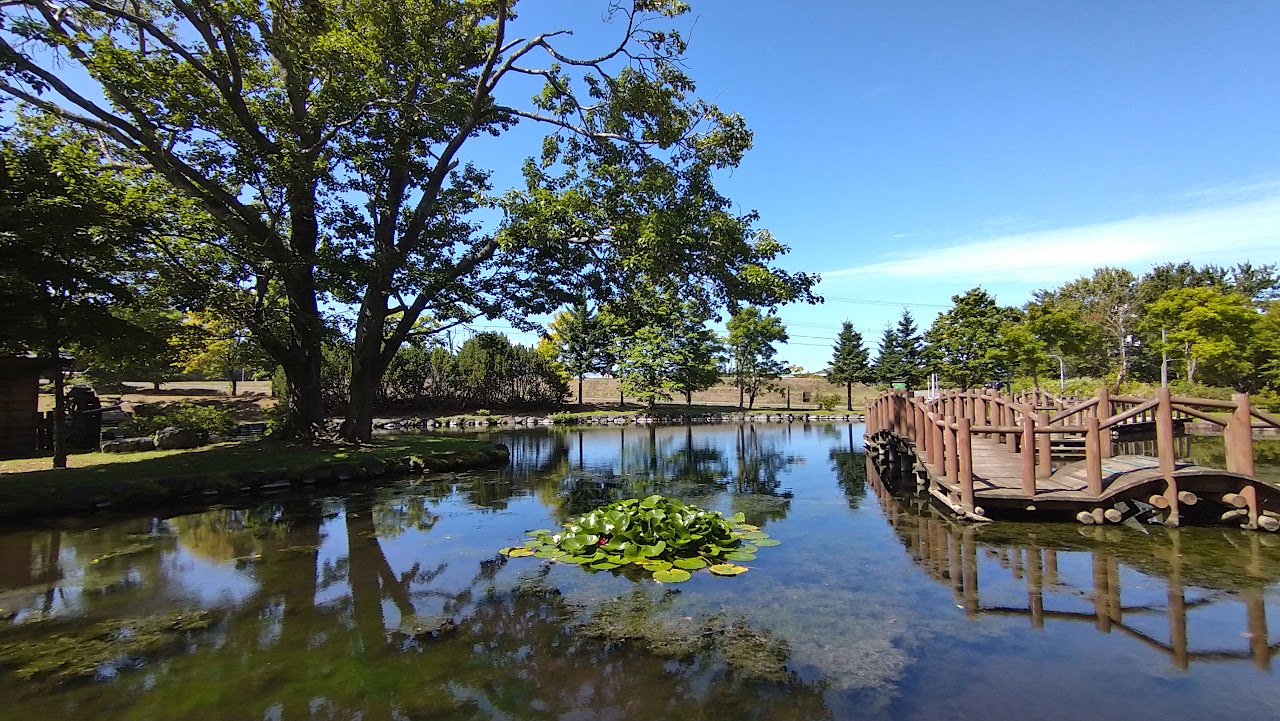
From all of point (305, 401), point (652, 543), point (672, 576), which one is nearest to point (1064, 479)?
point (652, 543)

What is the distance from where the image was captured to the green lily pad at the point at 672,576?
6.26m

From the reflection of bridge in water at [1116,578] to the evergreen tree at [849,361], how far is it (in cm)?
3839

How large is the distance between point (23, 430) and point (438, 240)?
10.5 metres

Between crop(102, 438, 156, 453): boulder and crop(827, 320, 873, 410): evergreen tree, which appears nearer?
crop(102, 438, 156, 453): boulder

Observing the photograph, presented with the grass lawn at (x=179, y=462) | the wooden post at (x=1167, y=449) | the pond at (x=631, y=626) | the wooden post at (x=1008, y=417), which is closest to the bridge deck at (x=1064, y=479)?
the wooden post at (x=1167, y=449)

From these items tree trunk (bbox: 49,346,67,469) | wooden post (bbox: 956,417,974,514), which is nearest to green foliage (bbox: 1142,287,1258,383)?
wooden post (bbox: 956,417,974,514)

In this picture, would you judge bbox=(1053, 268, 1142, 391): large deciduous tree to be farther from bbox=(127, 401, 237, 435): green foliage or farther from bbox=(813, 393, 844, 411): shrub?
bbox=(127, 401, 237, 435): green foliage

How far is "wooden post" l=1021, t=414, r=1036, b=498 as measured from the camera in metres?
7.90

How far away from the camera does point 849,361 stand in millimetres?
45438

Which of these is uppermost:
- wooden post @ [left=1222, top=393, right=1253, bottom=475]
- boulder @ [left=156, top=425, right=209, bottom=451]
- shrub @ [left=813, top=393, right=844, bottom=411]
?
wooden post @ [left=1222, top=393, right=1253, bottom=475]

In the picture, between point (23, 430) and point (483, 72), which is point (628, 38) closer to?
point (483, 72)

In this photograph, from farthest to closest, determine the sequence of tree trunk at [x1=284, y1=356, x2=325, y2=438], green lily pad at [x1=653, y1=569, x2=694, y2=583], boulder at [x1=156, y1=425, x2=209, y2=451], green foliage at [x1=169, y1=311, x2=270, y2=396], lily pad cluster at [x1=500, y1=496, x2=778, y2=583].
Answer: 1. green foliage at [x1=169, y1=311, x2=270, y2=396]
2. tree trunk at [x1=284, y1=356, x2=325, y2=438]
3. boulder at [x1=156, y1=425, x2=209, y2=451]
4. lily pad cluster at [x1=500, y1=496, x2=778, y2=583]
5. green lily pad at [x1=653, y1=569, x2=694, y2=583]

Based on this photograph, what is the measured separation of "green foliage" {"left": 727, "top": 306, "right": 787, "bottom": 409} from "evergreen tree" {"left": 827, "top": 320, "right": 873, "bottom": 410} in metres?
4.19

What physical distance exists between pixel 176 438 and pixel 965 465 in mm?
17187
